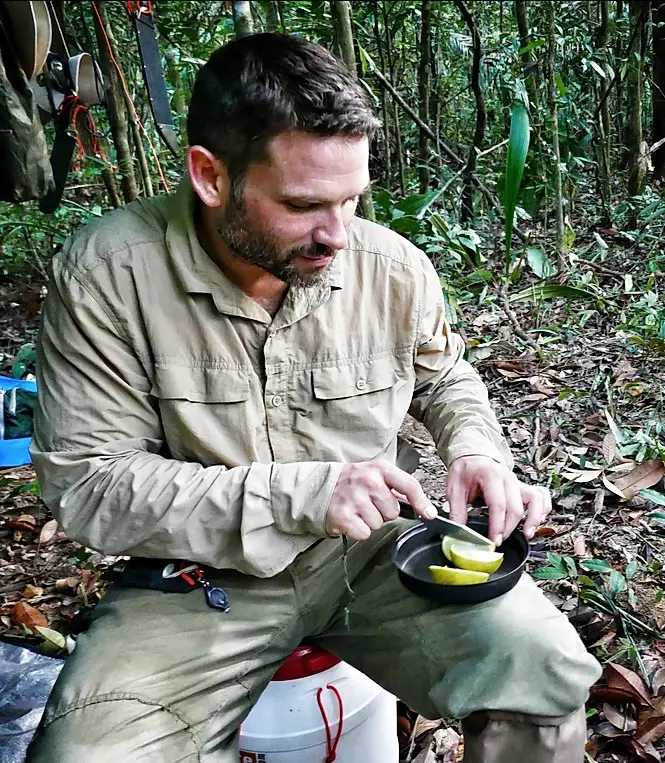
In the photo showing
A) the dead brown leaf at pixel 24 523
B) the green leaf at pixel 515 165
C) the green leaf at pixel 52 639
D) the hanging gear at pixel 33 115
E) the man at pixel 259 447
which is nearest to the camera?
the hanging gear at pixel 33 115

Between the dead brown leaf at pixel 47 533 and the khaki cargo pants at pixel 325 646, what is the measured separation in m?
1.39

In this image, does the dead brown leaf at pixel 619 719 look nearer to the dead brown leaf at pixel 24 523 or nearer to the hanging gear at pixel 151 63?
the dead brown leaf at pixel 24 523

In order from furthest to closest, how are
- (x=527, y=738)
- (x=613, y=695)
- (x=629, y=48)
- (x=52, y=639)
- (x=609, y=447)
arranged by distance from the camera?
(x=629, y=48) < (x=609, y=447) < (x=52, y=639) < (x=613, y=695) < (x=527, y=738)

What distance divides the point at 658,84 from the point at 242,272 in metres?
5.14

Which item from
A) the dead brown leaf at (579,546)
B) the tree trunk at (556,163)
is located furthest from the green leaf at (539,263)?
the dead brown leaf at (579,546)

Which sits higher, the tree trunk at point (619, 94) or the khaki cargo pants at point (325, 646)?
the tree trunk at point (619, 94)

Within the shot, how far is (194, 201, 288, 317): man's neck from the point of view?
6.38 feet

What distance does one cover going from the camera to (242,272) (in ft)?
6.40

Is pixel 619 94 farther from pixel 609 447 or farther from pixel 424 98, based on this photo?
pixel 609 447

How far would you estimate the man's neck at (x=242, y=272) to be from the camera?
1945mm

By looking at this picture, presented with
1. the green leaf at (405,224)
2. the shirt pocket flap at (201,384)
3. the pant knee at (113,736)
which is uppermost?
the shirt pocket flap at (201,384)

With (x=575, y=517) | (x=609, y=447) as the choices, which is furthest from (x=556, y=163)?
(x=575, y=517)

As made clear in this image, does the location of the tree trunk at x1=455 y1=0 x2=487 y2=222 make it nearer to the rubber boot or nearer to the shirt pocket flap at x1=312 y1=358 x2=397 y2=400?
the shirt pocket flap at x1=312 y1=358 x2=397 y2=400

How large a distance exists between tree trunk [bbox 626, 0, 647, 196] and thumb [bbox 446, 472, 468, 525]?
443 centimetres
